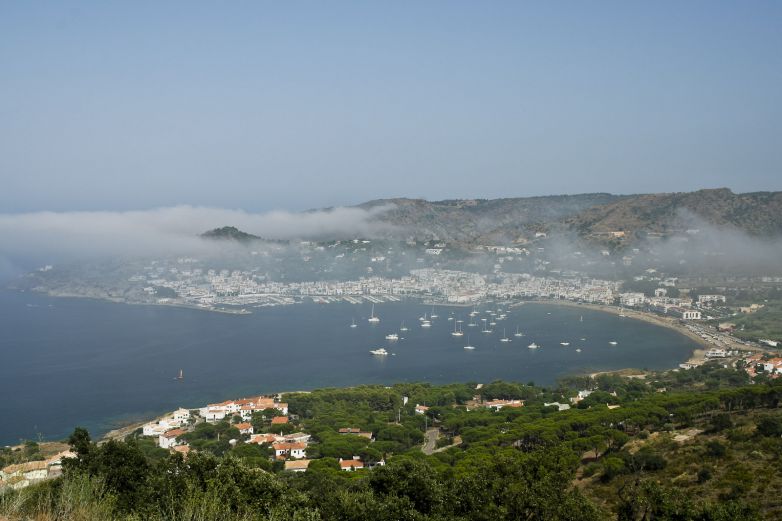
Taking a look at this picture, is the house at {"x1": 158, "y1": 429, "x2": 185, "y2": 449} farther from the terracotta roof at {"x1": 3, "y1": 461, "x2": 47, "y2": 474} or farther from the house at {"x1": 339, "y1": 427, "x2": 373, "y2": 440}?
the house at {"x1": 339, "y1": 427, "x2": 373, "y2": 440}

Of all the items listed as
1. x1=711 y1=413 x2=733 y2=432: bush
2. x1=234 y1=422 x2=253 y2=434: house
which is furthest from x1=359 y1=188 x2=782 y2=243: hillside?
x1=234 y1=422 x2=253 y2=434: house

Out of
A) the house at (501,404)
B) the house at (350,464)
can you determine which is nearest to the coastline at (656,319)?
the house at (501,404)

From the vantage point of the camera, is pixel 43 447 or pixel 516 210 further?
pixel 516 210

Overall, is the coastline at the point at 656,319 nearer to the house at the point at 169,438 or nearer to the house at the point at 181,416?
the house at the point at 181,416

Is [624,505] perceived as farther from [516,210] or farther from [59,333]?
[516,210]

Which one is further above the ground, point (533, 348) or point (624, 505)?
point (624, 505)

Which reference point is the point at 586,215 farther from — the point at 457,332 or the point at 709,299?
the point at 457,332

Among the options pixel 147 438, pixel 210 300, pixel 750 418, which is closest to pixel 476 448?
pixel 750 418
